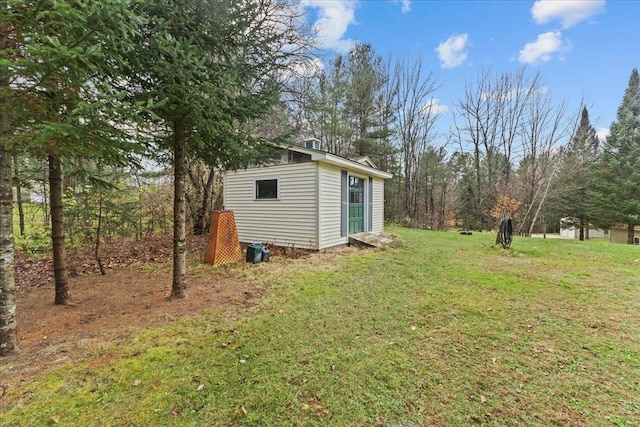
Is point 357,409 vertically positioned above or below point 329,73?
below

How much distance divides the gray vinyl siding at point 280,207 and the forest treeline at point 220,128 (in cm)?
160

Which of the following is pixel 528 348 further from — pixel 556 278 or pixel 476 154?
pixel 476 154

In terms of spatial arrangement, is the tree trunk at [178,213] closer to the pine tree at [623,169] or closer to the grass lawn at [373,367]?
the grass lawn at [373,367]

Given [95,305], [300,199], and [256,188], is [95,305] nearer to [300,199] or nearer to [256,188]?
[300,199]

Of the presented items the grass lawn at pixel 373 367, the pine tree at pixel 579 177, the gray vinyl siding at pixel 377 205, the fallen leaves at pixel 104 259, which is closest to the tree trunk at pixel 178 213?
the grass lawn at pixel 373 367

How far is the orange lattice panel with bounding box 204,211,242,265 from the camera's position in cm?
612

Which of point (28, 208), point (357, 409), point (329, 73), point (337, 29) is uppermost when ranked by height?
point (329, 73)

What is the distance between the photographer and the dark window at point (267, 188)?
27.6ft

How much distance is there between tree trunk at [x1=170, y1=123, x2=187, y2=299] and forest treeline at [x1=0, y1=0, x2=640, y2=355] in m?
0.02

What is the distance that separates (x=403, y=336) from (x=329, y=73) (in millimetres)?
15824

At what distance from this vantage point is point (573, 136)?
17000 millimetres

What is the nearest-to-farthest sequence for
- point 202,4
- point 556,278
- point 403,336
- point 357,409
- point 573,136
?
point 357,409
point 403,336
point 202,4
point 556,278
point 573,136

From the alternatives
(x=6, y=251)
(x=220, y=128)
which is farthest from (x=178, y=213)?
(x=6, y=251)

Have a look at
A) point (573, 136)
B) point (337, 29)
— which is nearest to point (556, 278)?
point (337, 29)
